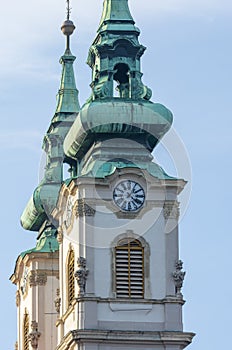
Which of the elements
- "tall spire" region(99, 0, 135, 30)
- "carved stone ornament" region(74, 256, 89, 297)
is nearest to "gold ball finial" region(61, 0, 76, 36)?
"tall spire" region(99, 0, 135, 30)

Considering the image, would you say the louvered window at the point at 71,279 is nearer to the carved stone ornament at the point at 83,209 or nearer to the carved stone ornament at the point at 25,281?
the carved stone ornament at the point at 83,209

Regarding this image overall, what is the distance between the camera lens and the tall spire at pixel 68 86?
258 feet

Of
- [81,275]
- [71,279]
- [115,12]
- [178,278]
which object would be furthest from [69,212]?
[115,12]

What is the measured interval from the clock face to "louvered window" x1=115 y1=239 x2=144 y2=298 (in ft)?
3.62

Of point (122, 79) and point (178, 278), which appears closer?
point (178, 278)

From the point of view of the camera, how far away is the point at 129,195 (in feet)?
221

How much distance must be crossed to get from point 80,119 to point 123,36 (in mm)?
3168

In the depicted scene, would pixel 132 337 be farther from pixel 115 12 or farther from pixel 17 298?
pixel 17 298

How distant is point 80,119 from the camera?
2697 inches

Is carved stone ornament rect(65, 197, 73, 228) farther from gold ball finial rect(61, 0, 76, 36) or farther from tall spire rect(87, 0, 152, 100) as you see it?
gold ball finial rect(61, 0, 76, 36)

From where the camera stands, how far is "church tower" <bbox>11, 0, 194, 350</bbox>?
66312mm

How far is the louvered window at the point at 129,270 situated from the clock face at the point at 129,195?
110 cm

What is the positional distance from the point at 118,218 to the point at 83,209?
114 centimetres

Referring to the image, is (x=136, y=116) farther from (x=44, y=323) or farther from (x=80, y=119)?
(x=44, y=323)
